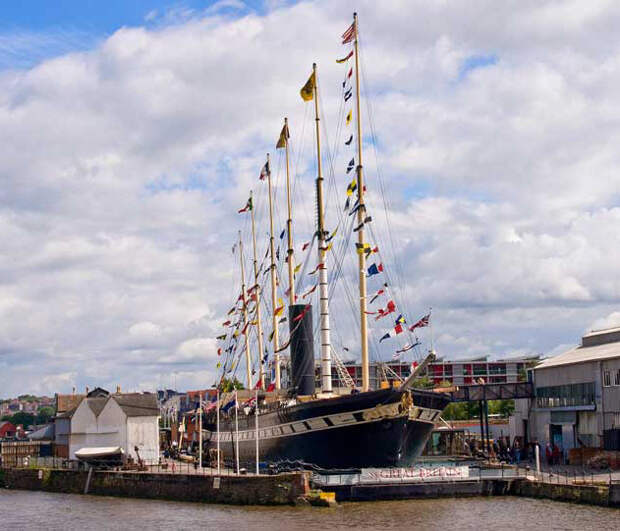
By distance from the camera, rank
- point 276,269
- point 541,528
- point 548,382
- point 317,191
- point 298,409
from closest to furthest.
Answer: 1. point 541,528
2. point 298,409
3. point 317,191
4. point 548,382
5. point 276,269

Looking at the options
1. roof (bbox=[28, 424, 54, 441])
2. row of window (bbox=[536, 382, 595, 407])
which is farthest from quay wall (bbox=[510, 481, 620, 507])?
roof (bbox=[28, 424, 54, 441])

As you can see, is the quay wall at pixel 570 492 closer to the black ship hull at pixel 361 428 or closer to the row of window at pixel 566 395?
the black ship hull at pixel 361 428

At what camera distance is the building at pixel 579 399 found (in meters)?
56.9

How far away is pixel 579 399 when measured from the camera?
60.4 m

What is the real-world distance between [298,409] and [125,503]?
11104mm

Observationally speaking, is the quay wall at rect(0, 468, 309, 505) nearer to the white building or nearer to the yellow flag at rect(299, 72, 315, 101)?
the white building

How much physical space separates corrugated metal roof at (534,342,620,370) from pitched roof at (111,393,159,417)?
28053mm

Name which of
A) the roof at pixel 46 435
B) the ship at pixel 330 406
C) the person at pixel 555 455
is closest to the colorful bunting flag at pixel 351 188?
the ship at pixel 330 406

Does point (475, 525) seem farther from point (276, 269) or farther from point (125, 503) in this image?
point (276, 269)

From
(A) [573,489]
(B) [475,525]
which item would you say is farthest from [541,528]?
(A) [573,489]

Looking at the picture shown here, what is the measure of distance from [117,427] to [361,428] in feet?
82.0

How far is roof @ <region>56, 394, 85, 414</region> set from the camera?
291 feet

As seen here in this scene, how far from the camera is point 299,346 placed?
215 ft

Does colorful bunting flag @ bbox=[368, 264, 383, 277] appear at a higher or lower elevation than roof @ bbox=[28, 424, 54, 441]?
higher
